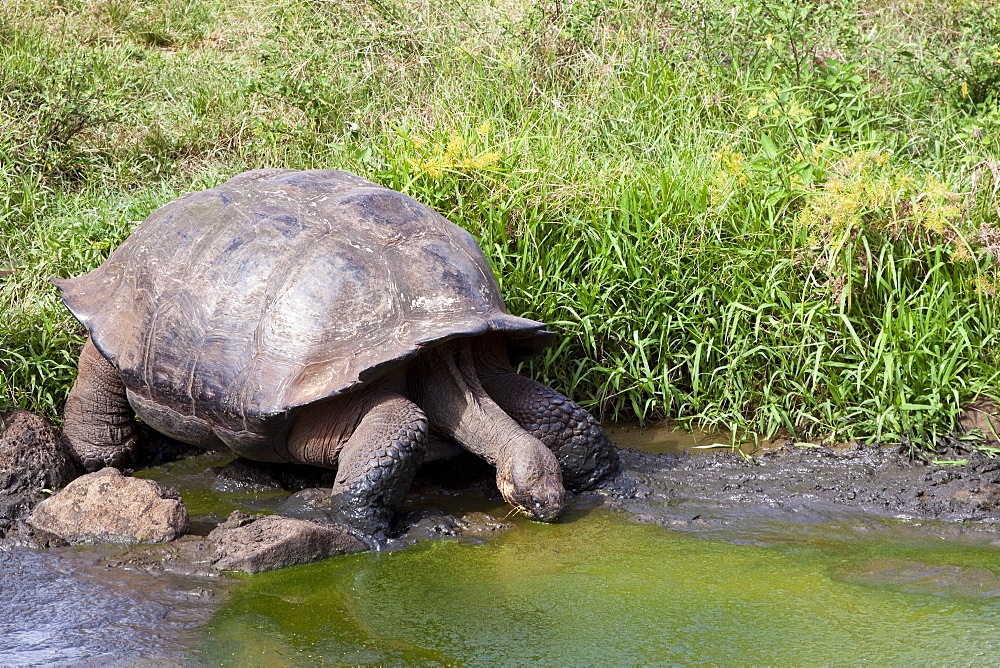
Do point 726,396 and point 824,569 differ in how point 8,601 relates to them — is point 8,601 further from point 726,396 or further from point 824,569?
point 726,396

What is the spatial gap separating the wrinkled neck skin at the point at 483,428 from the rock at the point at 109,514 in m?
1.01

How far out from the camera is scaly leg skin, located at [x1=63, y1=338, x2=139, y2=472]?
432cm

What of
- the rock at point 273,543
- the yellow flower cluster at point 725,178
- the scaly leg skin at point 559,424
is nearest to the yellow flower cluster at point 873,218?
the yellow flower cluster at point 725,178

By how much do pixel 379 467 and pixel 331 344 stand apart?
48cm

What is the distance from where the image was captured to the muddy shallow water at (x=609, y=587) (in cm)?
276

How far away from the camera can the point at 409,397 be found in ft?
13.1

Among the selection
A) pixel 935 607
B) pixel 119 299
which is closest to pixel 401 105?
pixel 119 299

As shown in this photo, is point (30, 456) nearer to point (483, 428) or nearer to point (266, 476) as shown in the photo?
point (266, 476)

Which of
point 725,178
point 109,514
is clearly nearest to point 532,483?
point 109,514

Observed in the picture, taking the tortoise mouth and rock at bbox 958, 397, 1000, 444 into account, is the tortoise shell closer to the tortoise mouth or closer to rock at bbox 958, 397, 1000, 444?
the tortoise mouth

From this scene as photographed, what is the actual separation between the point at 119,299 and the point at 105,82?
3.60 metres

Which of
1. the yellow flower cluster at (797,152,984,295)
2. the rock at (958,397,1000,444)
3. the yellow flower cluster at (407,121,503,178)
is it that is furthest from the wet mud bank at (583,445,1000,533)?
the yellow flower cluster at (407,121,503,178)

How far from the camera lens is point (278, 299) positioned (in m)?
3.76

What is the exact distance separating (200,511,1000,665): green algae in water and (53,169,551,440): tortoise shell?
0.73 meters
